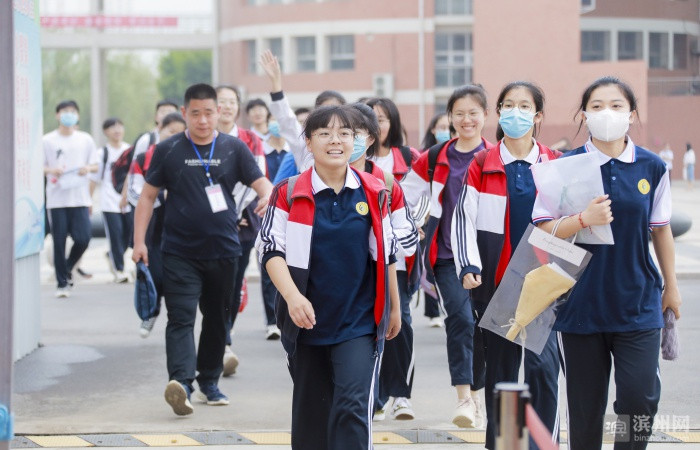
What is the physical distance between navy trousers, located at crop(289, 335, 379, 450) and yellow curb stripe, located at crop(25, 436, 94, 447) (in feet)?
6.57

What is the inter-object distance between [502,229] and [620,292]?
0.92 metres

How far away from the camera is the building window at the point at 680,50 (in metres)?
51.6

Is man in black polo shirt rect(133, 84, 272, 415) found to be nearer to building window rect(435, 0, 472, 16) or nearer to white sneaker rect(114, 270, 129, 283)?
white sneaker rect(114, 270, 129, 283)

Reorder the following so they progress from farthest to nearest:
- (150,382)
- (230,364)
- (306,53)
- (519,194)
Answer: (306,53) → (230,364) → (150,382) → (519,194)

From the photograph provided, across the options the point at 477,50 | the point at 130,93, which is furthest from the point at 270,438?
the point at 130,93

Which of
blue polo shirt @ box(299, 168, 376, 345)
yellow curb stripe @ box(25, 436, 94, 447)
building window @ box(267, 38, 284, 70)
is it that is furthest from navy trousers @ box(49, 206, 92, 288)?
building window @ box(267, 38, 284, 70)

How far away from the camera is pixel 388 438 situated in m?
6.56

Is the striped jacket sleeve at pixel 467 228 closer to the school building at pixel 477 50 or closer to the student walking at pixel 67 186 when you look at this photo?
the student walking at pixel 67 186

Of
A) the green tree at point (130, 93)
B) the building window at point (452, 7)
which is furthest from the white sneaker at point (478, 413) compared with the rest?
the green tree at point (130, 93)

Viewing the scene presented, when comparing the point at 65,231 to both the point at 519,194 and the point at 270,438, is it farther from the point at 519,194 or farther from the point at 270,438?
the point at 519,194

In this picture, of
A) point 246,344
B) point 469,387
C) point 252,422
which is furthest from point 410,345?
point 246,344

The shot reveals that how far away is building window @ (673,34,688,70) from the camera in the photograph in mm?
51594

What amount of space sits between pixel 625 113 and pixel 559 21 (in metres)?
42.6

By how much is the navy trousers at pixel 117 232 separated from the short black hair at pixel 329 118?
9649 mm
